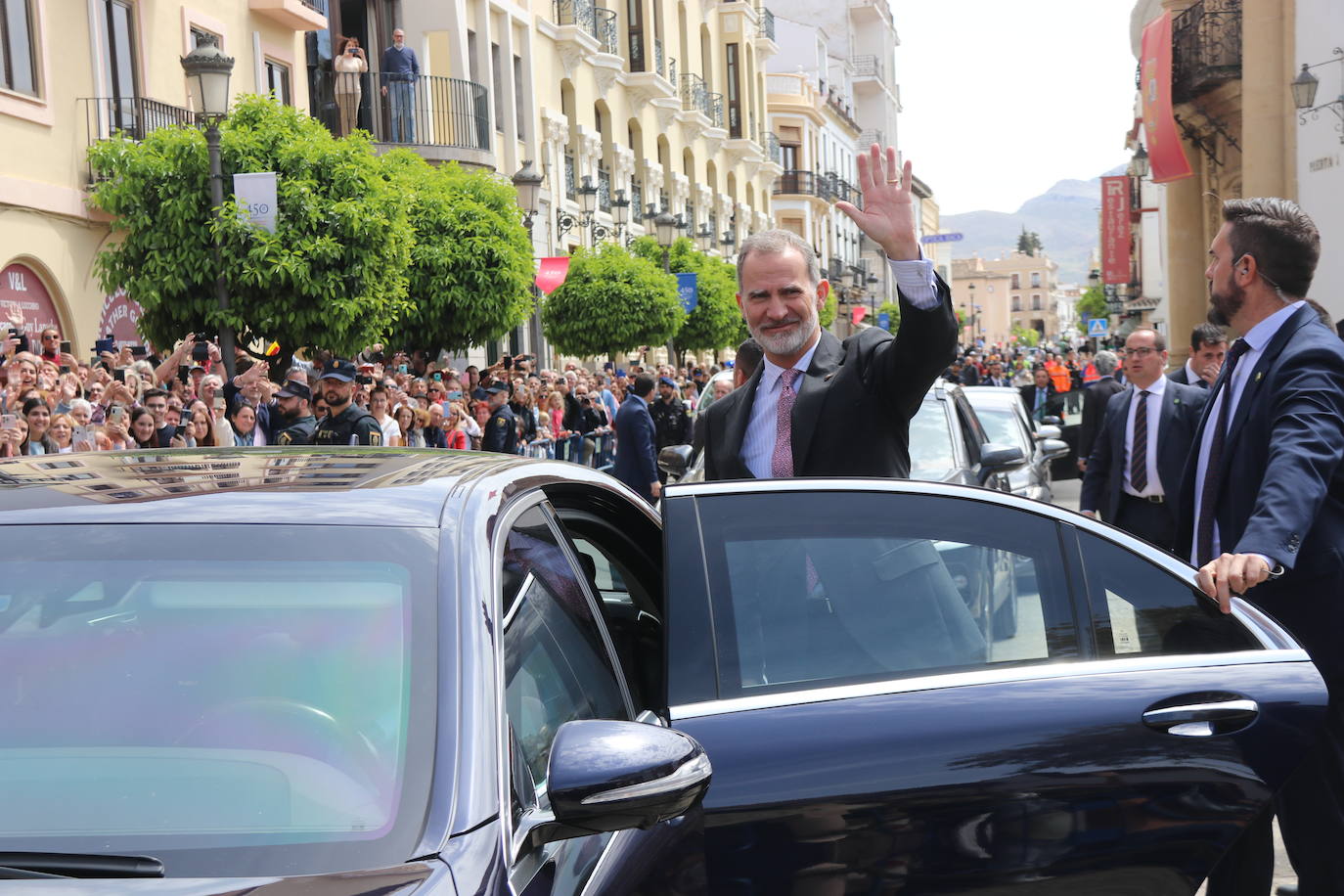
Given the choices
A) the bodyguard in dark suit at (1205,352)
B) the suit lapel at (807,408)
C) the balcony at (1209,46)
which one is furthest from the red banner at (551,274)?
the suit lapel at (807,408)

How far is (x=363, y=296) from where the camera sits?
1606 centimetres

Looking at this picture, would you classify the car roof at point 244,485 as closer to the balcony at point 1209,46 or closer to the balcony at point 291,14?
the balcony at point 291,14

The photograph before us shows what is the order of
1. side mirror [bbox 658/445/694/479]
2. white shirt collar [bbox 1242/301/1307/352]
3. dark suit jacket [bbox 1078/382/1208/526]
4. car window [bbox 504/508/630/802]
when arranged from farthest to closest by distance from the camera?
1. dark suit jacket [bbox 1078/382/1208/526]
2. side mirror [bbox 658/445/694/479]
3. white shirt collar [bbox 1242/301/1307/352]
4. car window [bbox 504/508/630/802]

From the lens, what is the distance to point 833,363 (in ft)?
14.9

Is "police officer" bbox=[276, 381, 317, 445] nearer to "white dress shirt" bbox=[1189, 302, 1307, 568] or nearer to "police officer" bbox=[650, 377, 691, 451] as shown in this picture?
"police officer" bbox=[650, 377, 691, 451]

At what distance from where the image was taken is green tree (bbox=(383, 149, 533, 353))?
70.1 ft

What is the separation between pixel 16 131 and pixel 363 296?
189 inches

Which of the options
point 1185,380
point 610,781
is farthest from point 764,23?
point 610,781

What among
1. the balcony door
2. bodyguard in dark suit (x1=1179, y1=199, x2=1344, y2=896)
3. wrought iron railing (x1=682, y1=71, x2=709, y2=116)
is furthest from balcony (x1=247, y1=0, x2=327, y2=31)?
wrought iron railing (x1=682, y1=71, x2=709, y2=116)

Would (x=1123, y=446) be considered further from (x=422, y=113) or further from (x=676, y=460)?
(x=422, y=113)

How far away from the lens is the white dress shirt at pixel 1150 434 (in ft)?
26.2

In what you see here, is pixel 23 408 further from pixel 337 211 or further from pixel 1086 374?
pixel 1086 374

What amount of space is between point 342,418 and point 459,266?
37.5ft

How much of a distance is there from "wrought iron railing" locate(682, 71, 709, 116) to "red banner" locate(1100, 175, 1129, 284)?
2007 centimetres
